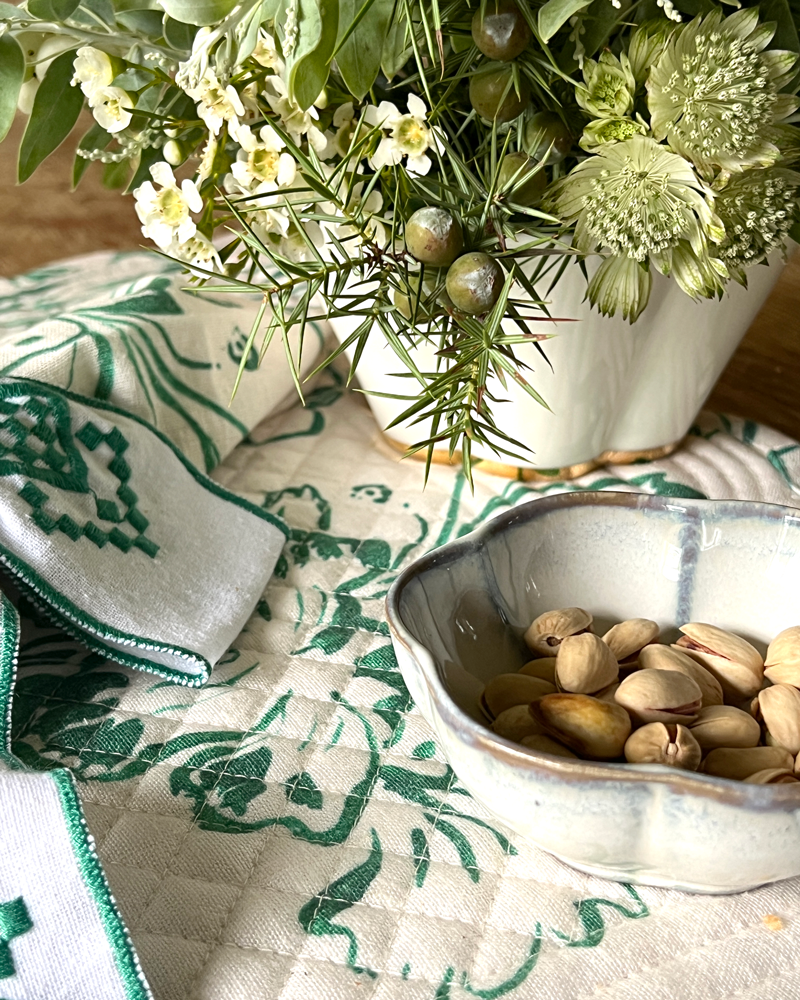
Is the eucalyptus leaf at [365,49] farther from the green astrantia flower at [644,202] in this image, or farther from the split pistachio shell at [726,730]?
the split pistachio shell at [726,730]

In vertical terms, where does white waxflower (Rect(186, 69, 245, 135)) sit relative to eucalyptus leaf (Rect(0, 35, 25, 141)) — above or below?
above

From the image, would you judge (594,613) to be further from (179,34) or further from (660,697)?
(179,34)

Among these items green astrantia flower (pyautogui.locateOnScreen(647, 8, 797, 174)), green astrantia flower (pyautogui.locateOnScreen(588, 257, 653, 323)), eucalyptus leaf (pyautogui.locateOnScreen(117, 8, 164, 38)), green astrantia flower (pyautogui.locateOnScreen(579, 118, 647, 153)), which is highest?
green astrantia flower (pyautogui.locateOnScreen(647, 8, 797, 174))

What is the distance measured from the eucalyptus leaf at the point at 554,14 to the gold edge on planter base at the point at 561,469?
17 cm

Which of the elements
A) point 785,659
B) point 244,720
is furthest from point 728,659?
point 244,720

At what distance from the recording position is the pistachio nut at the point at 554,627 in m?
0.25

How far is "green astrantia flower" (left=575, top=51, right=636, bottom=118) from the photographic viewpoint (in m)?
→ 0.24

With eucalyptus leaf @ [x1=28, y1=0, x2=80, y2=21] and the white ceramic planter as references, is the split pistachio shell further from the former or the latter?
eucalyptus leaf @ [x1=28, y1=0, x2=80, y2=21]

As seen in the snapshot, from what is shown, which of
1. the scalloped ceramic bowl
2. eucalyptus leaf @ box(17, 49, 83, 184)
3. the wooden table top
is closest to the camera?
the scalloped ceramic bowl

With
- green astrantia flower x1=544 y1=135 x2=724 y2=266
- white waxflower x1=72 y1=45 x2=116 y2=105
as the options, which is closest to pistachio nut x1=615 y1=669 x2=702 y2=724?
green astrantia flower x1=544 y1=135 x2=724 y2=266

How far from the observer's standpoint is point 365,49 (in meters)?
0.25

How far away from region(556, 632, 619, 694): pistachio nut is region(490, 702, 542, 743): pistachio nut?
15mm

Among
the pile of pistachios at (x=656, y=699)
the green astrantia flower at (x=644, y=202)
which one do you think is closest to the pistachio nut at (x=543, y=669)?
the pile of pistachios at (x=656, y=699)

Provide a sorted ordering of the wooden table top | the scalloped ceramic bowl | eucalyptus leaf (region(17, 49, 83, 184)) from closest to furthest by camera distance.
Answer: the scalloped ceramic bowl, eucalyptus leaf (region(17, 49, 83, 184)), the wooden table top
